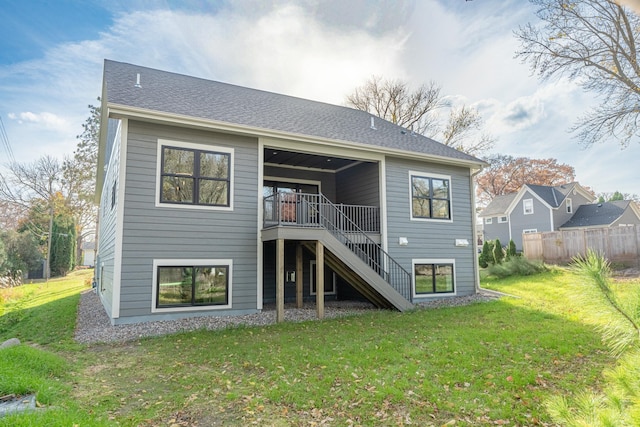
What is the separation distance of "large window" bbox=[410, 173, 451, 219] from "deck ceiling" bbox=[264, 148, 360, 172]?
2205 mm

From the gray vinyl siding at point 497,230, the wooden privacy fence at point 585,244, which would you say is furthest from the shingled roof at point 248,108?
the gray vinyl siding at point 497,230

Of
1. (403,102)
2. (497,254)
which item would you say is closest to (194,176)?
(497,254)

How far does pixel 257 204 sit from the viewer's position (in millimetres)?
10117

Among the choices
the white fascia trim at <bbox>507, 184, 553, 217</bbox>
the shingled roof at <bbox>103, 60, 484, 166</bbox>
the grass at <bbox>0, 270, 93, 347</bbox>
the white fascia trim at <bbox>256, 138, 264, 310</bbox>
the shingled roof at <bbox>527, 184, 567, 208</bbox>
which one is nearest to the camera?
the grass at <bbox>0, 270, 93, 347</bbox>

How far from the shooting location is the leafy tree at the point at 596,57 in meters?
14.2

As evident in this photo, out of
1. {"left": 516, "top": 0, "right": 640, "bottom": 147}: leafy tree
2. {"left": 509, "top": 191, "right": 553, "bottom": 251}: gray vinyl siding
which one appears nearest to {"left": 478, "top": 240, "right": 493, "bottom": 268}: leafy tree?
{"left": 516, "top": 0, "right": 640, "bottom": 147}: leafy tree

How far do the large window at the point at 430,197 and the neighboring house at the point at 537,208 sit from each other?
711 inches

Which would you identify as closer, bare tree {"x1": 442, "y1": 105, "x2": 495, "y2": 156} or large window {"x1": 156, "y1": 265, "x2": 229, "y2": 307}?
large window {"x1": 156, "y1": 265, "x2": 229, "y2": 307}

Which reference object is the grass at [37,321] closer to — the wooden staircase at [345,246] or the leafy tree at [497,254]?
the wooden staircase at [345,246]

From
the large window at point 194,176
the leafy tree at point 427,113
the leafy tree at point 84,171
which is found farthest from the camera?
the leafy tree at point 84,171

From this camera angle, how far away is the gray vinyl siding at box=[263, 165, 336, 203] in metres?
13.2

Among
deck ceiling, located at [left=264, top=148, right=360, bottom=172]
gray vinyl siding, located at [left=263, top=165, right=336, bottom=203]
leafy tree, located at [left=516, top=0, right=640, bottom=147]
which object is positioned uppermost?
leafy tree, located at [left=516, top=0, right=640, bottom=147]

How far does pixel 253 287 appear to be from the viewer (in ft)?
32.4

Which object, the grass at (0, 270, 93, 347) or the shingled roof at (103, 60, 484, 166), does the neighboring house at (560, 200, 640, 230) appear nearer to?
the shingled roof at (103, 60, 484, 166)
